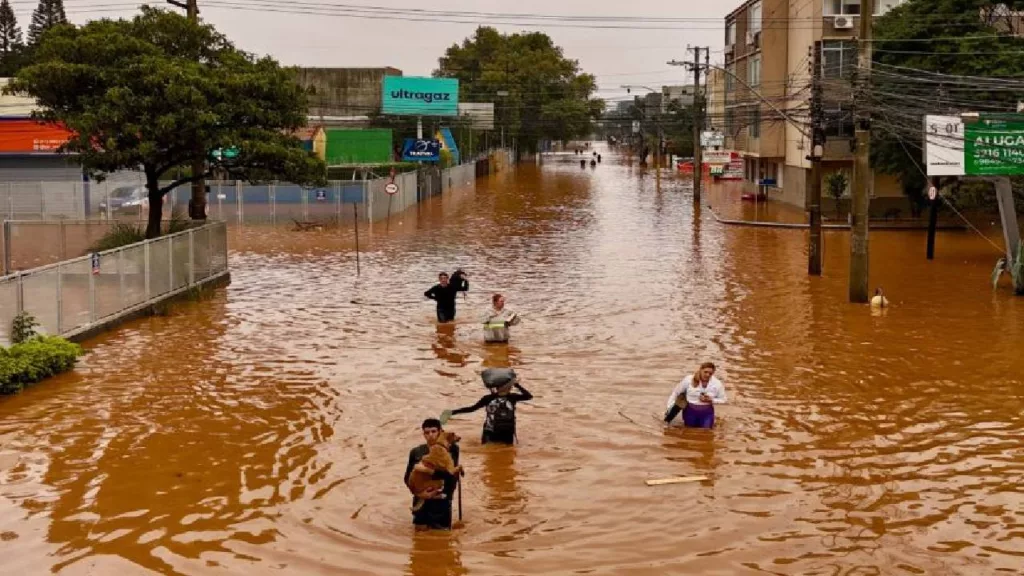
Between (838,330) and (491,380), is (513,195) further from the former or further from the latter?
(491,380)

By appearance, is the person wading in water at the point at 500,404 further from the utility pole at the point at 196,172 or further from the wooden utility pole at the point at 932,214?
the wooden utility pole at the point at 932,214

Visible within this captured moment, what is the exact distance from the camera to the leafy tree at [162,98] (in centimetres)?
2605

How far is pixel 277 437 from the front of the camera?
14.0 m

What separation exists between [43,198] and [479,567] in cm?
4229

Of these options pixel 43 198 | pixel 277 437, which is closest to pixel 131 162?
pixel 277 437

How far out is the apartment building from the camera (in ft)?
161

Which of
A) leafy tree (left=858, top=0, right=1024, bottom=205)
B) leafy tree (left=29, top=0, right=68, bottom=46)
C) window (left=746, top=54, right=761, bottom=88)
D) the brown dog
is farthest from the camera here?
leafy tree (left=29, top=0, right=68, bottom=46)

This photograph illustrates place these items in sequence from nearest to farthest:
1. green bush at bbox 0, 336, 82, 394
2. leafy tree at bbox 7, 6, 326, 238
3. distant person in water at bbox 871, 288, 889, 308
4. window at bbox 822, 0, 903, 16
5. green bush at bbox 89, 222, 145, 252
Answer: green bush at bbox 0, 336, 82, 394
distant person in water at bbox 871, 288, 889, 308
leafy tree at bbox 7, 6, 326, 238
green bush at bbox 89, 222, 145, 252
window at bbox 822, 0, 903, 16

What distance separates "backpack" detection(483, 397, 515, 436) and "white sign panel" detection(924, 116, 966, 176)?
17.0 m

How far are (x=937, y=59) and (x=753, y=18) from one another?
22451mm

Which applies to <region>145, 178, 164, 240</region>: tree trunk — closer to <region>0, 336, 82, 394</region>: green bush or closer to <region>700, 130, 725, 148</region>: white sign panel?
<region>0, 336, 82, 394</region>: green bush

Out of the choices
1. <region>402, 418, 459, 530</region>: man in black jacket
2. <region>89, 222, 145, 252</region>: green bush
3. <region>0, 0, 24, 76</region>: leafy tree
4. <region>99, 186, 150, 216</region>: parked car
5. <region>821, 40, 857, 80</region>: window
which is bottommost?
<region>402, 418, 459, 530</region>: man in black jacket

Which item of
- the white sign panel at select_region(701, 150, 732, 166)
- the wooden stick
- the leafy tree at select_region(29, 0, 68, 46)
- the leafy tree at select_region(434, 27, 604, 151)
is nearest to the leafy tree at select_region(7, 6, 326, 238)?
the wooden stick

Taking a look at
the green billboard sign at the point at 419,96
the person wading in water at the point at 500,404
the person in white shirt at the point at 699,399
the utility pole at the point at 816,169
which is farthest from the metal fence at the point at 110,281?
the green billboard sign at the point at 419,96
